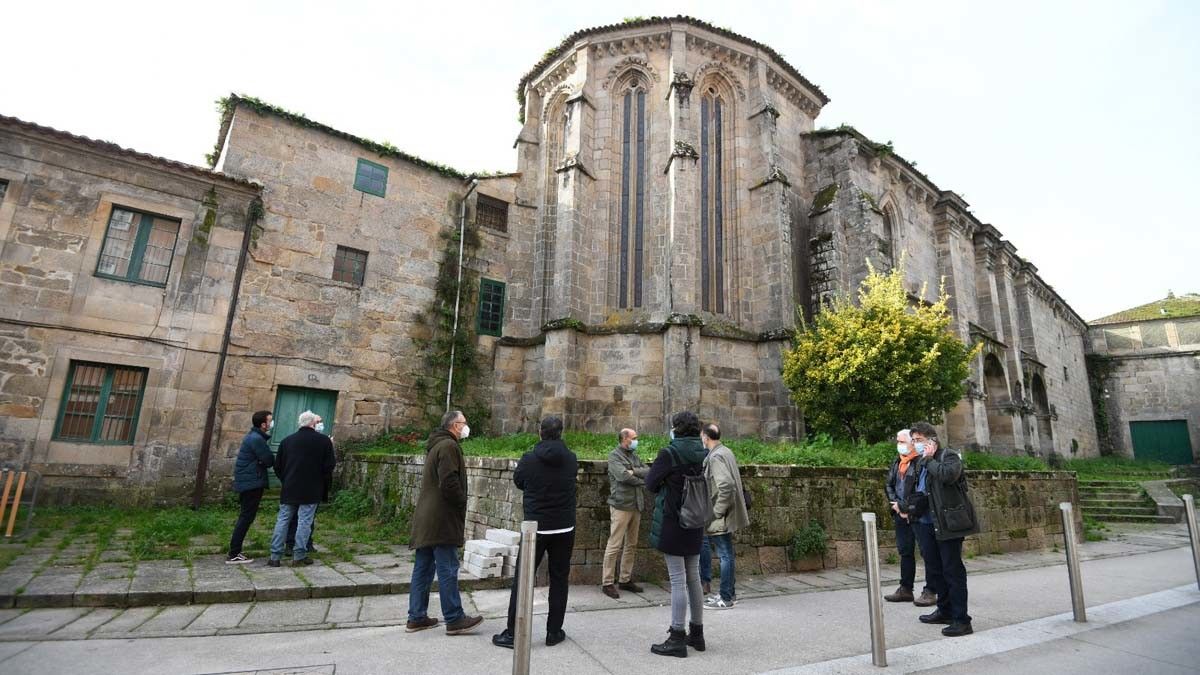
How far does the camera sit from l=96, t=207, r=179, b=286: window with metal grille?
10.3m

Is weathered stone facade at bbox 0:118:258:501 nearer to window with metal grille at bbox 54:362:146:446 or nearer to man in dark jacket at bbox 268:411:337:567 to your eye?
window with metal grille at bbox 54:362:146:446

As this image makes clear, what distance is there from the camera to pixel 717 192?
15.7 meters

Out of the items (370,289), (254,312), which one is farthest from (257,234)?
(370,289)

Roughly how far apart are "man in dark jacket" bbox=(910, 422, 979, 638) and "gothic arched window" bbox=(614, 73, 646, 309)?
9.96 m

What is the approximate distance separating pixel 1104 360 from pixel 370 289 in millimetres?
40124

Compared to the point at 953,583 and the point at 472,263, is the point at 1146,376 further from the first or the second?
the point at 472,263

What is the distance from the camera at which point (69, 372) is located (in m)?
9.66

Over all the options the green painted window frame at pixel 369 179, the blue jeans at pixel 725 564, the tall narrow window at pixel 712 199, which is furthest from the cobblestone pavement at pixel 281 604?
the green painted window frame at pixel 369 179

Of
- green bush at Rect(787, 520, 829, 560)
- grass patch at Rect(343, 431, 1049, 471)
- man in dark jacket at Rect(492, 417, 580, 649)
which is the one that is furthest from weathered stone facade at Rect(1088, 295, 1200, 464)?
man in dark jacket at Rect(492, 417, 580, 649)

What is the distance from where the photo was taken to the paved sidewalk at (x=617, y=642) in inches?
146

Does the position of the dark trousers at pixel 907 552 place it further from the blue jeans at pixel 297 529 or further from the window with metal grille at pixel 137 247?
the window with metal grille at pixel 137 247

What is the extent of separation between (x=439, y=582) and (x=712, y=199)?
13477mm

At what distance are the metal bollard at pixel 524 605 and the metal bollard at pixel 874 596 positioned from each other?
7.88ft

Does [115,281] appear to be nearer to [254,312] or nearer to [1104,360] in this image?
[254,312]
